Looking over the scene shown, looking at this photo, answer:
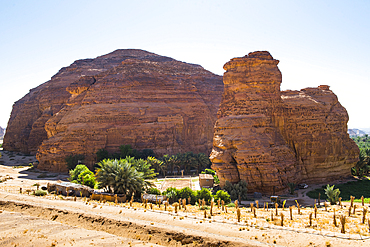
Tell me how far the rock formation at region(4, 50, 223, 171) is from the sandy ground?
35.2 meters

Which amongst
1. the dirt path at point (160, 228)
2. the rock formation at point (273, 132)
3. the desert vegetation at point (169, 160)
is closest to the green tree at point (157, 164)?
the desert vegetation at point (169, 160)

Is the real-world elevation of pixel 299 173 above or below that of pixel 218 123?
below

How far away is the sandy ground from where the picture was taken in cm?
1402

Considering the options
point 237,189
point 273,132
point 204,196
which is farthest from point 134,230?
point 273,132

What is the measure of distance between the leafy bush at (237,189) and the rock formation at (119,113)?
29311 millimetres

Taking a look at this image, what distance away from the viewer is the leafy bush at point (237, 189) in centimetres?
2923

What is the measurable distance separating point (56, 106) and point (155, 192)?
56536 millimetres

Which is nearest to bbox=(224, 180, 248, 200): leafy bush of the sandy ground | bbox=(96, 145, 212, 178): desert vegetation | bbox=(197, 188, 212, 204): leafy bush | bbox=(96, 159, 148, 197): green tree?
bbox=(197, 188, 212, 204): leafy bush

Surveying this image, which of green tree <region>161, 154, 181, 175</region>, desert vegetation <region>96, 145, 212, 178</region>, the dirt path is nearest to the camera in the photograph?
the dirt path

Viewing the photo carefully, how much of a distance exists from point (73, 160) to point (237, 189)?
33867mm

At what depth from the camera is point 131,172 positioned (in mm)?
25938

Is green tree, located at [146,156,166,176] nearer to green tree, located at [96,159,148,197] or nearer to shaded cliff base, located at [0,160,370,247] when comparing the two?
green tree, located at [96,159,148,197]

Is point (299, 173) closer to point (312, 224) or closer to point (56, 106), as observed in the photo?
point (312, 224)

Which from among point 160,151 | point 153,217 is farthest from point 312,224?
point 160,151
